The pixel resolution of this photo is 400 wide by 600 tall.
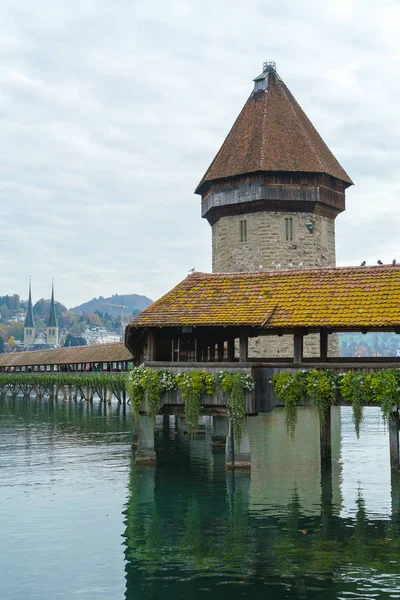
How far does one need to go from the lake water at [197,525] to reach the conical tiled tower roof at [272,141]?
20729 mm

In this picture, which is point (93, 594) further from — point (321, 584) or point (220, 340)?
point (220, 340)

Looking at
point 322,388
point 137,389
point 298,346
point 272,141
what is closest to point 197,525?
point 322,388

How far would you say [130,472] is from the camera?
835 inches

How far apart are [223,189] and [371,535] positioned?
107 ft

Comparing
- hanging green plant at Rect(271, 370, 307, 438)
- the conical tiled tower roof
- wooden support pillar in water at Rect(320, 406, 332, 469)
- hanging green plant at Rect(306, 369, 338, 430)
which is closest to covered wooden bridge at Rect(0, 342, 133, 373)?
the conical tiled tower roof

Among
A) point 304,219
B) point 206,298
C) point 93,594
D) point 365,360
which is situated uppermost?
point 304,219

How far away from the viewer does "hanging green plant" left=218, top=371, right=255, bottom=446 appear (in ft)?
61.1

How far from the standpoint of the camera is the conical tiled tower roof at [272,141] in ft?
145

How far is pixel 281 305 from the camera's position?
762 inches

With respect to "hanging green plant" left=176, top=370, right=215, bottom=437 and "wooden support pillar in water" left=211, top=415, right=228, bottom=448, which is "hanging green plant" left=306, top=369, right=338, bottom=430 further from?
"wooden support pillar in water" left=211, top=415, right=228, bottom=448

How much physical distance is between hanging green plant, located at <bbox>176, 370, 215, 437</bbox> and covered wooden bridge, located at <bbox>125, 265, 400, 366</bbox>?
109 centimetres

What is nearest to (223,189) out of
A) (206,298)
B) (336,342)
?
(336,342)

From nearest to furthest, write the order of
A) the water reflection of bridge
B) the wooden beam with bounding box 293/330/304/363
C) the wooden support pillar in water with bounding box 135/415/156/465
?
the water reflection of bridge < the wooden beam with bounding box 293/330/304/363 < the wooden support pillar in water with bounding box 135/415/156/465

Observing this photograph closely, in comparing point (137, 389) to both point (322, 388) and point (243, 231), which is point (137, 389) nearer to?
point (322, 388)
